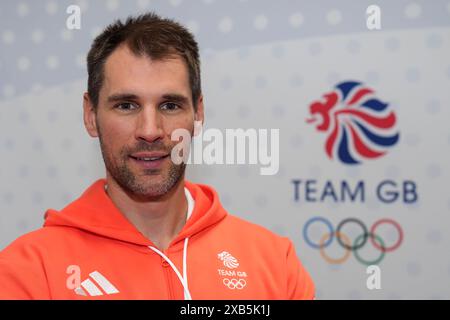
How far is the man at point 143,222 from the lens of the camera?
3.78 feet

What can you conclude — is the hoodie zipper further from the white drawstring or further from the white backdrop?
the white backdrop

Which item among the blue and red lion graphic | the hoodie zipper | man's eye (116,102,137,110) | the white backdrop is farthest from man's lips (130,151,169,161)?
the blue and red lion graphic

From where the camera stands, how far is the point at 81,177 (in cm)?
184

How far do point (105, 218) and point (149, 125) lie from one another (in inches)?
9.0

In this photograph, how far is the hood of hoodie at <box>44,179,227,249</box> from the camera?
1203 mm

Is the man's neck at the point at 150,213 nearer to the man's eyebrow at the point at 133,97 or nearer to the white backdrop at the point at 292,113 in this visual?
the man's eyebrow at the point at 133,97

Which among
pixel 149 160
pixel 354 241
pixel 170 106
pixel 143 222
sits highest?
pixel 170 106

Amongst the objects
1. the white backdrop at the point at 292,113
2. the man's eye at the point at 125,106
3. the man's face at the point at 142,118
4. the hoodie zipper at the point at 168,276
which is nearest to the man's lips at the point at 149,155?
the man's face at the point at 142,118

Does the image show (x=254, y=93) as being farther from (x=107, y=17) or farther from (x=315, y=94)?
(x=107, y=17)

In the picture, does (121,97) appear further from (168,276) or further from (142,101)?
(168,276)

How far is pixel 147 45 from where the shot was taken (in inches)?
48.3

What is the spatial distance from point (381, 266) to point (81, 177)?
0.98m

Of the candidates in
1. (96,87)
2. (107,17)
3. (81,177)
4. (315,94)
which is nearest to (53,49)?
(107,17)

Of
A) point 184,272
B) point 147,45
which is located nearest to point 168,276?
point 184,272
